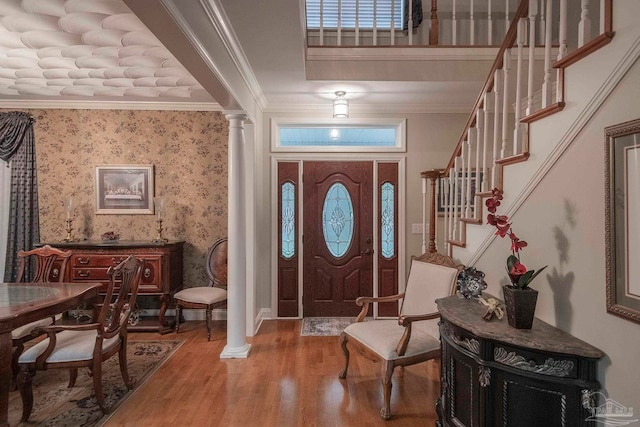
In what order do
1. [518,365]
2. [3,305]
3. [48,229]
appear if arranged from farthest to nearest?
1. [48,229]
2. [3,305]
3. [518,365]

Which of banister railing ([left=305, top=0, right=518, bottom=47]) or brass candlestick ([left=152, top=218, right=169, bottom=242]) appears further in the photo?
brass candlestick ([left=152, top=218, right=169, bottom=242])

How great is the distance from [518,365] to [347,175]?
3248 mm

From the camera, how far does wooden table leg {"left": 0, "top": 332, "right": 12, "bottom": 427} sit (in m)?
2.16

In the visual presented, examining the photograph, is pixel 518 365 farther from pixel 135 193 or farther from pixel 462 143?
pixel 135 193

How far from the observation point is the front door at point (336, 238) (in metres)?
4.64

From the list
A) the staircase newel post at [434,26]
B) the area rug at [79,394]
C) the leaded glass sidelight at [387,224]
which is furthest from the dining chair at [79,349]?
the staircase newel post at [434,26]

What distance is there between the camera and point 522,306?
176 cm

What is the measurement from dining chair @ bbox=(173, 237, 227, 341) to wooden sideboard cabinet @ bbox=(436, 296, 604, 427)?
2791 mm

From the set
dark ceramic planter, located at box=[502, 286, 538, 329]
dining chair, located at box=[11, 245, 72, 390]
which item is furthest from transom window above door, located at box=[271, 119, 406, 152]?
dark ceramic planter, located at box=[502, 286, 538, 329]

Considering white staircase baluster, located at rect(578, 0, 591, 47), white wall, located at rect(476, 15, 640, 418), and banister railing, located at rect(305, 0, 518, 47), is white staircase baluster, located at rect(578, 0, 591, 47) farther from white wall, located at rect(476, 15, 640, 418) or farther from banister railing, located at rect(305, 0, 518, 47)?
banister railing, located at rect(305, 0, 518, 47)

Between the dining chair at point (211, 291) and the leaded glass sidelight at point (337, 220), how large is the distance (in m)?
1.27

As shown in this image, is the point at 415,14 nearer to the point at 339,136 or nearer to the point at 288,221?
the point at 339,136

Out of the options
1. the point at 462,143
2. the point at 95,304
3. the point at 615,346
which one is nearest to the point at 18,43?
the point at 95,304

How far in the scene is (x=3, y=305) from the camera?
7.84ft
